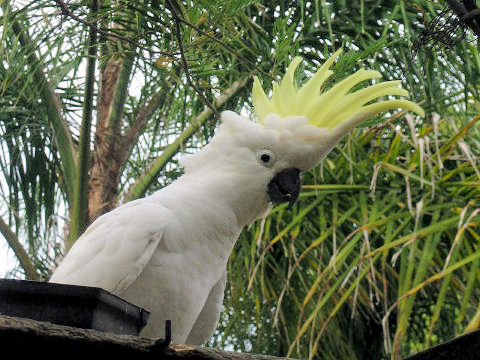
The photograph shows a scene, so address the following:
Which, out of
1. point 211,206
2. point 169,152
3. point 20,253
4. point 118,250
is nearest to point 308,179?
point 169,152

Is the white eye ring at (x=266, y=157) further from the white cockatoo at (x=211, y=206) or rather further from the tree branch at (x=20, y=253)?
the tree branch at (x=20, y=253)

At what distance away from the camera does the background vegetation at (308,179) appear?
2867mm

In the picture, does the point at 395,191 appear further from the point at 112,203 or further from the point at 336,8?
the point at 112,203

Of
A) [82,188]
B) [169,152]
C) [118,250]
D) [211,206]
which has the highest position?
[169,152]

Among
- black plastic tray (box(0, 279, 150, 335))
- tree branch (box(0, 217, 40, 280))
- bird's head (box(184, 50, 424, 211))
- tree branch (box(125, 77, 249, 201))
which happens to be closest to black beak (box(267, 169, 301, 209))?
bird's head (box(184, 50, 424, 211))

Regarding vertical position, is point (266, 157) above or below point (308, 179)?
below

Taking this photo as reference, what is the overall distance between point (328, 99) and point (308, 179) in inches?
71.9

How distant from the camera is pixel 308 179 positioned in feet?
11.8

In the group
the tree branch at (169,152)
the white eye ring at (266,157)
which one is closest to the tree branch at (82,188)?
the tree branch at (169,152)

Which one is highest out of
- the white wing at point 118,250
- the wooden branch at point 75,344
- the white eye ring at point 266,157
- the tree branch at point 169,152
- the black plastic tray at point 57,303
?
the tree branch at point 169,152

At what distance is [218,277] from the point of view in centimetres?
188

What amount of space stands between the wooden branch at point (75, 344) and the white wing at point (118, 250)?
744 millimetres

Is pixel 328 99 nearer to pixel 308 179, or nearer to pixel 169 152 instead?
pixel 169 152

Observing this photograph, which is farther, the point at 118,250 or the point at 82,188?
the point at 82,188
